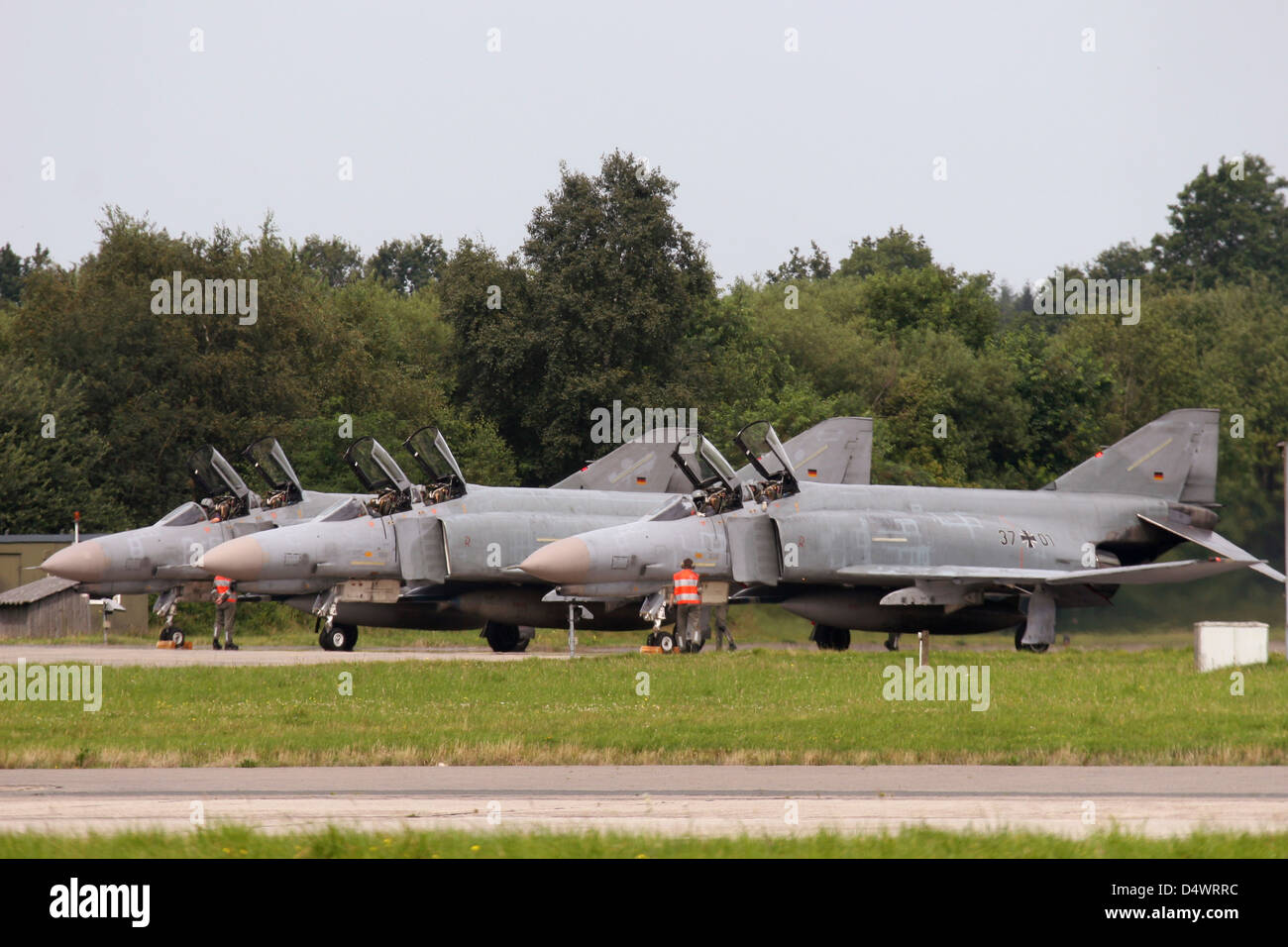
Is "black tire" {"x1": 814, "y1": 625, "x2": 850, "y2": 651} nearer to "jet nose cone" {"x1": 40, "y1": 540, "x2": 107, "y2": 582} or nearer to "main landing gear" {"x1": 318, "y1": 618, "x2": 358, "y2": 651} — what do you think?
"main landing gear" {"x1": 318, "y1": 618, "x2": 358, "y2": 651}

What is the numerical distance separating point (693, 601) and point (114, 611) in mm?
15148

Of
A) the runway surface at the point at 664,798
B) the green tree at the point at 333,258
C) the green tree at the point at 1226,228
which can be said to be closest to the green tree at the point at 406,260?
the green tree at the point at 333,258

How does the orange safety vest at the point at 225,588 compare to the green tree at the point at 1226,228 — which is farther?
the green tree at the point at 1226,228

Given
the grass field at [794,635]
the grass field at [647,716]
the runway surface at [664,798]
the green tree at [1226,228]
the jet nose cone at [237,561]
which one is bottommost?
the grass field at [794,635]

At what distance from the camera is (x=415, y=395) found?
5206 centimetres

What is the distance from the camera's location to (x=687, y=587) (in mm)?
25375

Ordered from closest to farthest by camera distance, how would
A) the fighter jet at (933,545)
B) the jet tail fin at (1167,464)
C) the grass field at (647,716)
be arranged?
the grass field at (647,716)
the fighter jet at (933,545)
the jet tail fin at (1167,464)

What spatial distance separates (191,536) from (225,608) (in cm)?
227

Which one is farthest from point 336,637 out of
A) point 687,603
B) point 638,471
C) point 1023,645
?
point 1023,645

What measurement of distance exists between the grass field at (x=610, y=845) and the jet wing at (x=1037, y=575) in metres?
19.4

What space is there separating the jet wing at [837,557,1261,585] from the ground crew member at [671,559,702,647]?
328 cm

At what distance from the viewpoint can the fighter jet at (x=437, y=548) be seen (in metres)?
28.6

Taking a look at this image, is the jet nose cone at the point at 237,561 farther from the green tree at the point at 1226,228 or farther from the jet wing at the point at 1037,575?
the green tree at the point at 1226,228

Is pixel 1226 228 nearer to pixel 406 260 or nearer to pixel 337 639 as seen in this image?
pixel 406 260
